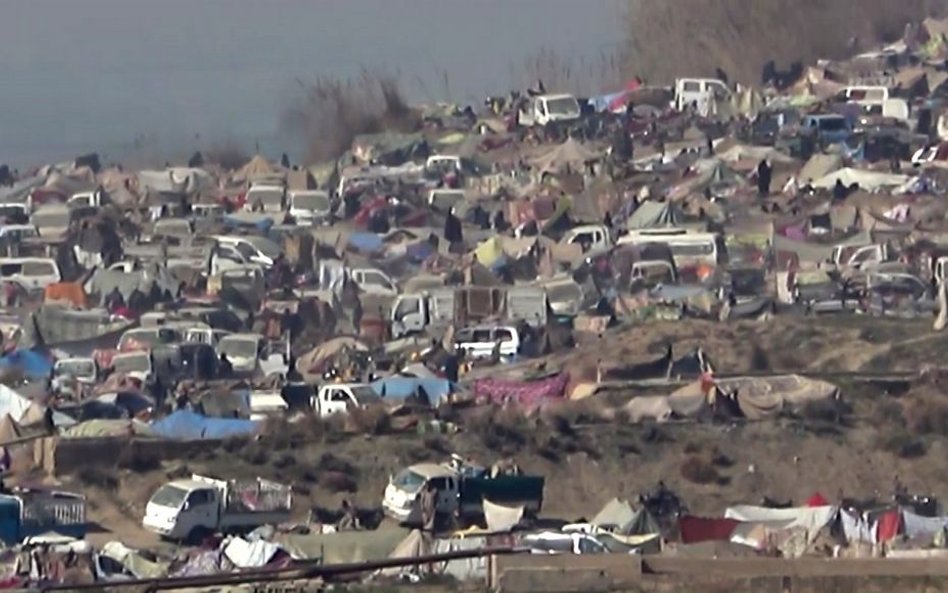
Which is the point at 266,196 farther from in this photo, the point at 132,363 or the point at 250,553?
the point at 250,553

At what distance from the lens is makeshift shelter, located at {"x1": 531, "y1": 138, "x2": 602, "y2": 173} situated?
1972 inches

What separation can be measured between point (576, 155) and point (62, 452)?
22.7m

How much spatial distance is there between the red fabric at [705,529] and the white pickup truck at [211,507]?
3.50m

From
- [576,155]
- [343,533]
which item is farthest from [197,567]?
[576,155]

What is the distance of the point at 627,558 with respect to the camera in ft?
64.3

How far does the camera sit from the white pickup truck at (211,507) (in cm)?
2627

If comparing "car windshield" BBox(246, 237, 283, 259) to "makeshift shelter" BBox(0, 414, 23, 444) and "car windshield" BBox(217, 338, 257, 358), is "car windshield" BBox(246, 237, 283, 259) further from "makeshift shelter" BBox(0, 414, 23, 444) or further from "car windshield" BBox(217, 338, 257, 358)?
"makeshift shelter" BBox(0, 414, 23, 444)

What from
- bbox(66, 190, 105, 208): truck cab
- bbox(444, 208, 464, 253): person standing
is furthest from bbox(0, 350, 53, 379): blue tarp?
bbox(66, 190, 105, 208): truck cab

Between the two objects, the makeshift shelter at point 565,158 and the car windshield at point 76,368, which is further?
the makeshift shelter at point 565,158

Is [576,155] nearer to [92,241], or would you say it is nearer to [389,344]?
[92,241]

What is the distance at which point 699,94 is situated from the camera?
186 feet

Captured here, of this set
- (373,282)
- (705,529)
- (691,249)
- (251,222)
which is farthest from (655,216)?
(705,529)

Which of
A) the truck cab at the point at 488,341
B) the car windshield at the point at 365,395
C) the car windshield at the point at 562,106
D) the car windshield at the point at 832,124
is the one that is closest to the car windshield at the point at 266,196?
the car windshield at the point at 562,106

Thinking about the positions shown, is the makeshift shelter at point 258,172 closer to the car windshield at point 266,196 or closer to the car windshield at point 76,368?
the car windshield at point 266,196
